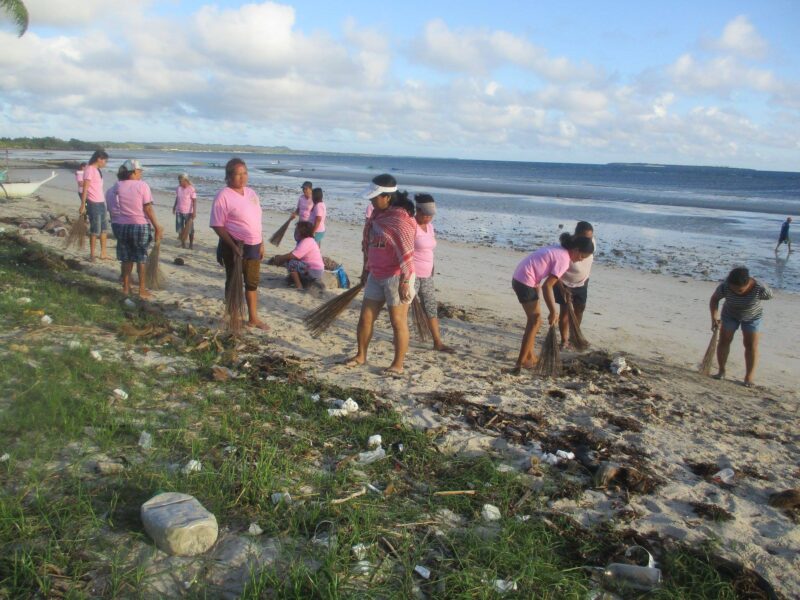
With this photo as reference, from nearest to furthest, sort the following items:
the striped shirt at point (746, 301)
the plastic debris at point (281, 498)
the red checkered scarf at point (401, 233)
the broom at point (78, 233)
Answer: the plastic debris at point (281, 498)
the red checkered scarf at point (401, 233)
the striped shirt at point (746, 301)
the broom at point (78, 233)

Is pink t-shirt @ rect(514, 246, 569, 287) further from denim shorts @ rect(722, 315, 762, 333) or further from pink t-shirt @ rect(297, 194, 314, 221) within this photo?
pink t-shirt @ rect(297, 194, 314, 221)

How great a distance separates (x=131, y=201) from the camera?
723 centimetres

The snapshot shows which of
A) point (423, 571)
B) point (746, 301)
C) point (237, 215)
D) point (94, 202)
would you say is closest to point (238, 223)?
point (237, 215)

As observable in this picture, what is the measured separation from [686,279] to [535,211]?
16.8 m

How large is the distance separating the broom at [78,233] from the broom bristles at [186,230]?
1855mm

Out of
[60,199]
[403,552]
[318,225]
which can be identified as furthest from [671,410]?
[60,199]

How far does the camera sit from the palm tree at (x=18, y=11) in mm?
15391

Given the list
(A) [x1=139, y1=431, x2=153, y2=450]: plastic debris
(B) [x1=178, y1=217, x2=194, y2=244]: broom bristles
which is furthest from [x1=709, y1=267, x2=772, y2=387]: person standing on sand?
(B) [x1=178, y1=217, x2=194, y2=244]: broom bristles

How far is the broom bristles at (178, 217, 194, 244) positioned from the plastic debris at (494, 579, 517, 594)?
34.0 feet

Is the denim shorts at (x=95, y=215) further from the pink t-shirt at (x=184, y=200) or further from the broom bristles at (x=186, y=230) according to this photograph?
the pink t-shirt at (x=184, y=200)

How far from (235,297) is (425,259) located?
2.04m

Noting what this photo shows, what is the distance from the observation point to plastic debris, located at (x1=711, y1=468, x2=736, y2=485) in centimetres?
405

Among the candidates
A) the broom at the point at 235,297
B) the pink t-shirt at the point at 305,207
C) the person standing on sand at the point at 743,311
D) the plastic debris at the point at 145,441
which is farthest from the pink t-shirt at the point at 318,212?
the plastic debris at the point at 145,441

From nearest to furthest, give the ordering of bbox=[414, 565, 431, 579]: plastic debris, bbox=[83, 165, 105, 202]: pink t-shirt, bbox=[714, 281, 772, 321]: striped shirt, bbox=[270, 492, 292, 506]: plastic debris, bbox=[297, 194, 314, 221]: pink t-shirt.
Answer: bbox=[414, 565, 431, 579]: plastic debris < bbox=[270, 492, 292, 506]: plastic debris < bbox=[714, 281, 772, 321]: striped shirt < bbox=[83, 165, 105, 202]: pink t-shirt < bbox=[297, 194, 314, 221]: pink t-shirt
